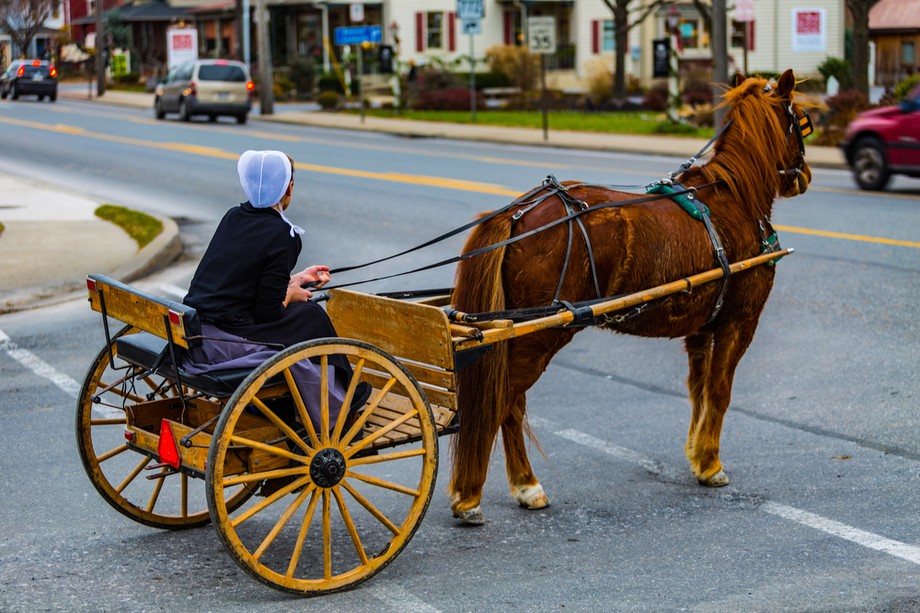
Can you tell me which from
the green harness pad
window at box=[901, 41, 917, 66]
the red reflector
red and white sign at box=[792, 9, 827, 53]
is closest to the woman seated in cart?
the red reflector

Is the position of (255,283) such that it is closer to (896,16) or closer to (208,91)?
(208,91)

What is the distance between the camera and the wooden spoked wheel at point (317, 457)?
16.1 ft

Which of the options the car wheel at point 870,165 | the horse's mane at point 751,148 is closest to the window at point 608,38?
the car wheel at point 870,165

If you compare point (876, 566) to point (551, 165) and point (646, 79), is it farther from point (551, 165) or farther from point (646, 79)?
point (646, 79)

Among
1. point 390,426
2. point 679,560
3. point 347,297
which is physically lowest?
point 679,560

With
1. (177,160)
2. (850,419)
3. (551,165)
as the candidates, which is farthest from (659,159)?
(850,419)

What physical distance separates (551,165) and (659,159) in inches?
137

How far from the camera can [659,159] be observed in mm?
26281

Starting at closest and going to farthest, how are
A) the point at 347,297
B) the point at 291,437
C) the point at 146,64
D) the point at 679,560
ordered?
the point at 291,437, the point at 679,560, the point at 347,297, the point at 146,64

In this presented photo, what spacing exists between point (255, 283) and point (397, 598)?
145cm

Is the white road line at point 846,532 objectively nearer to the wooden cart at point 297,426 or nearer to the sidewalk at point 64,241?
the wooden cart at point 297,426

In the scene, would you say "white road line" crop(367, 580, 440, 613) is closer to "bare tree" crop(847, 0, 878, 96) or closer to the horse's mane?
the horse's mane

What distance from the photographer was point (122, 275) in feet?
42.7

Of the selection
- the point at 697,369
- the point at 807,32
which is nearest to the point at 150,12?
the point at 807,32
